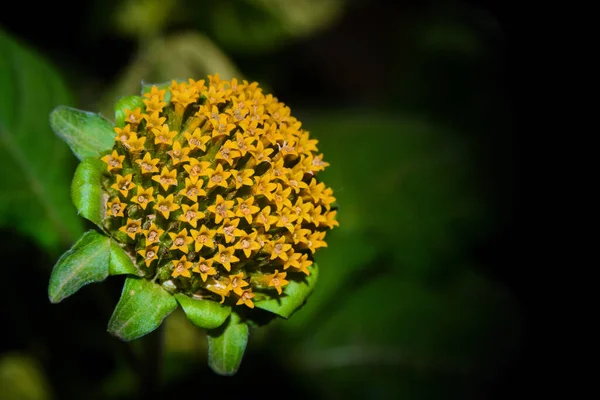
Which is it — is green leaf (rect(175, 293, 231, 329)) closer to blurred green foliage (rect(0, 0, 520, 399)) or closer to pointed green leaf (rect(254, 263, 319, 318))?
pointed green leaf (rect(254, 263, 319, 318))

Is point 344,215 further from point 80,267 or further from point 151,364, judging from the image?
point 80,267

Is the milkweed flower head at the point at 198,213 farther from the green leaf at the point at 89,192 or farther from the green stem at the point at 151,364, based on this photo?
the green stem at the point at 151,364

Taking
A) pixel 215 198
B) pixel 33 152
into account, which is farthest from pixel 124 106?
pixel 33 152

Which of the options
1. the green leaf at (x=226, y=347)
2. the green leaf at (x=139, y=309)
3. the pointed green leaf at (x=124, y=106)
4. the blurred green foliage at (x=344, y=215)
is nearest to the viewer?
the green leaf at (x=139, y=309)

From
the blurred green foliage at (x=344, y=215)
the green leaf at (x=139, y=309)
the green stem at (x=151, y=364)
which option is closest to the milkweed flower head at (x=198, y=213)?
the green leaf at (x=139, y=309)

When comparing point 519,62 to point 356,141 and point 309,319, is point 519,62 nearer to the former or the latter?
point 356,141

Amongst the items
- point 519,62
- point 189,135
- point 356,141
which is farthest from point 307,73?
point 189,135
